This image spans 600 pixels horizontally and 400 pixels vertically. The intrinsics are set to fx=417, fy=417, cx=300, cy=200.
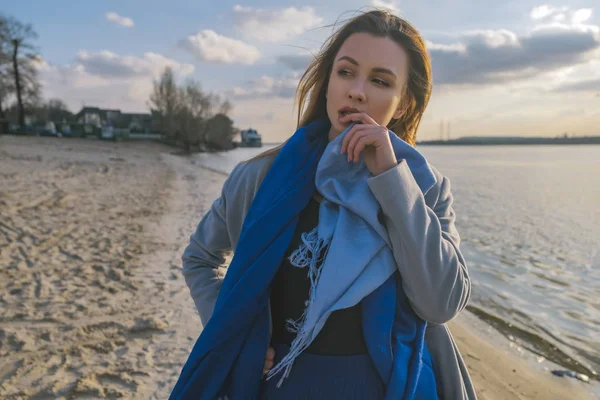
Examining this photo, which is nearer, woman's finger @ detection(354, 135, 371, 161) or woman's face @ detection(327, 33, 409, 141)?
woman's finger @ detection(354, 135, 371, 161)

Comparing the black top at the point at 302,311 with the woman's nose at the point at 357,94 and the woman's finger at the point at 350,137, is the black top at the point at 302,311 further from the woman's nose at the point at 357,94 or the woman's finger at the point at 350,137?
the woman's nose at the point at 357,94

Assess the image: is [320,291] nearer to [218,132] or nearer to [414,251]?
[414,251]

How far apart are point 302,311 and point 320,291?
6.5 inches

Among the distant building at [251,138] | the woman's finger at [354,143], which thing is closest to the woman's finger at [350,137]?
the woman's finger at [354,143]

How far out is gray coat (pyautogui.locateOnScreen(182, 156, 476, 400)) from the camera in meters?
1.18

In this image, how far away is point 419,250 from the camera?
3.80 ft

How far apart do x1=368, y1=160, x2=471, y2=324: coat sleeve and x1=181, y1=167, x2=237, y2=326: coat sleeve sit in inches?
24.3

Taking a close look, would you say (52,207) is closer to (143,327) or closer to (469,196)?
(143,327)

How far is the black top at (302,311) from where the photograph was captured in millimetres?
1259

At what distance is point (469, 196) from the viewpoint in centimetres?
1788

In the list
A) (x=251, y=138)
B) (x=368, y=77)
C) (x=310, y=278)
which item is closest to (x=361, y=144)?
(x=368, y=77)

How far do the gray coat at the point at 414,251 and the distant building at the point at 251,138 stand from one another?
114 m

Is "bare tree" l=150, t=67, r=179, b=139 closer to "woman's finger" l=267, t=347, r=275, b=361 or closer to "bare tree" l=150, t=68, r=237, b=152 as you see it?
"bare tree" l=150, t=68, r=237, b=152

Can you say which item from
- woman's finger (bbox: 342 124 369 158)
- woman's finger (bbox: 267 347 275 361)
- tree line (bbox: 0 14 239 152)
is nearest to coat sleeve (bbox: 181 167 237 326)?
woman's finger (bbox: 267 347 275 361)
